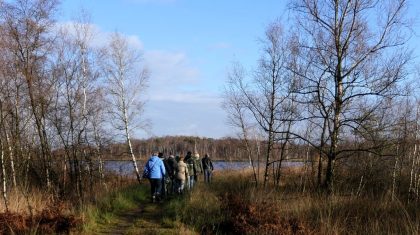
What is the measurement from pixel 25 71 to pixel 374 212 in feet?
37.5

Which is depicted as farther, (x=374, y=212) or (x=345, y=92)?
(x=345, y=92)

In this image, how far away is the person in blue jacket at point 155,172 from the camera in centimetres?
1630

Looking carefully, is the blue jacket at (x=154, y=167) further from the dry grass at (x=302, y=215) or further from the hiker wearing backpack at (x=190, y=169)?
the hiker wearing backpack at (x=190, y=169)

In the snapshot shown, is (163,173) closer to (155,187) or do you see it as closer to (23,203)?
(155,187)

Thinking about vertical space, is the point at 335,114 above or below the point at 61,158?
above

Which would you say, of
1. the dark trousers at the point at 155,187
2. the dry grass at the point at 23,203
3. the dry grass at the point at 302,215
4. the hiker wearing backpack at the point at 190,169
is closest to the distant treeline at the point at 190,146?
the hiker wearing backpack at the point at 190,169

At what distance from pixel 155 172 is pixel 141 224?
188 inches

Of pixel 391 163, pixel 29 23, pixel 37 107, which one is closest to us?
pixel 29 23

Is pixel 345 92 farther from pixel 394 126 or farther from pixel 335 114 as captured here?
pixel 394 126

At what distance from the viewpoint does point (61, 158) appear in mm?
22672

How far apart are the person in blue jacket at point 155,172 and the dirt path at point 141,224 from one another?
68.7 inches

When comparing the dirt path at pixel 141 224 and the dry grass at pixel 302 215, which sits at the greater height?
the dry grass at pixel 302 215

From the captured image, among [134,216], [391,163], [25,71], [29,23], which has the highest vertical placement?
[29,23]

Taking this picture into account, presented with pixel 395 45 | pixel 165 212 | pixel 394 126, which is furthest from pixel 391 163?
pixel 165 212
